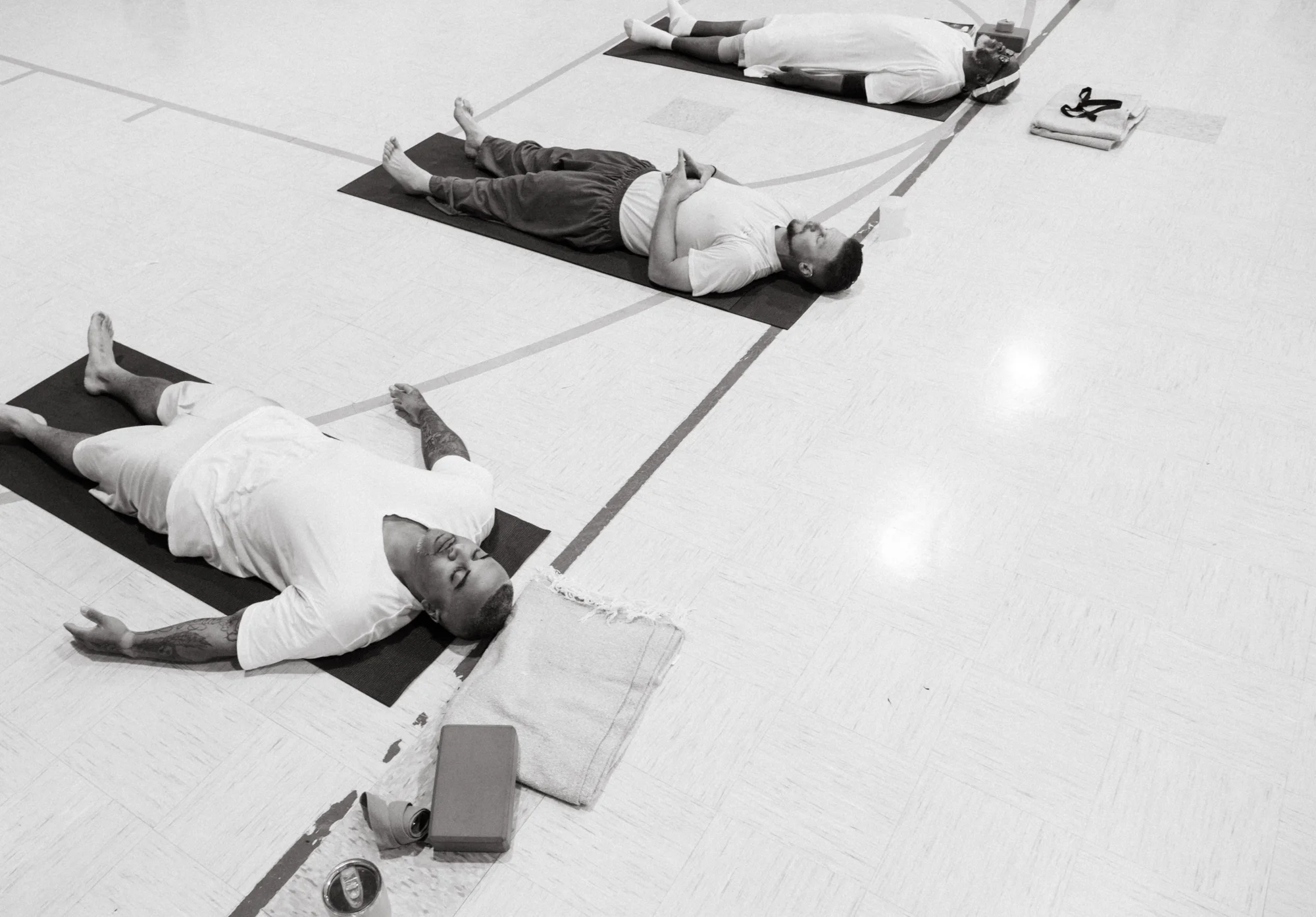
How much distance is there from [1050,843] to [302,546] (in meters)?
1.76

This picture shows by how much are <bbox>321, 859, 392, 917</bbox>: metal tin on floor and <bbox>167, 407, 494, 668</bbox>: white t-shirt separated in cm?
58

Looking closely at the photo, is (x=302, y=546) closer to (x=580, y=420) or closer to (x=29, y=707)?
(x=29, y=707)

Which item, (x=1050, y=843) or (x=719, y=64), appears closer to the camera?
(x=1050, y=843)

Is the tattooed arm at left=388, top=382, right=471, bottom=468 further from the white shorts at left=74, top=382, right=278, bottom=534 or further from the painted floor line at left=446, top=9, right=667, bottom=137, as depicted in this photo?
the painted floor line at left=446, top=9, right=667, bottom=137

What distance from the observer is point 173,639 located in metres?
2.28

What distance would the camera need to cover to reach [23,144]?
4320 mm

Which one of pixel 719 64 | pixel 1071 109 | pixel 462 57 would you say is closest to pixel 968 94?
pixel 1071 109

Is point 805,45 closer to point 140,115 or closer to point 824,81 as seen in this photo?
point 824,81

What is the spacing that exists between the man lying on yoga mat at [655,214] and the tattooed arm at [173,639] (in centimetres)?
184

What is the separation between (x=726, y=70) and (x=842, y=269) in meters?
2.01

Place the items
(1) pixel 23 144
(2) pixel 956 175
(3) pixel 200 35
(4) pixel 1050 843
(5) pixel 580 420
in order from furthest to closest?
(3) pixel 200 35 → (1) pixel 23 144 → (2) pixel 956 175 → (5) pixel 580 420 → (4) pixel 1050 843

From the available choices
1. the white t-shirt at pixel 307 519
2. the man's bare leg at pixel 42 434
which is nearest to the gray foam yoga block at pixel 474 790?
the white t-shirt at pixel 307 519

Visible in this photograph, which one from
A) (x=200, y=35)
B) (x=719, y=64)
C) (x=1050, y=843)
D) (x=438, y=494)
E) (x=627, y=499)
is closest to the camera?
(x=1050, y=843)

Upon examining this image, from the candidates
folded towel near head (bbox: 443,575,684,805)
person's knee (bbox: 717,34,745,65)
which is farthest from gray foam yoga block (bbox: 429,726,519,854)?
person's knee (bbox: 717,34,745,65)
